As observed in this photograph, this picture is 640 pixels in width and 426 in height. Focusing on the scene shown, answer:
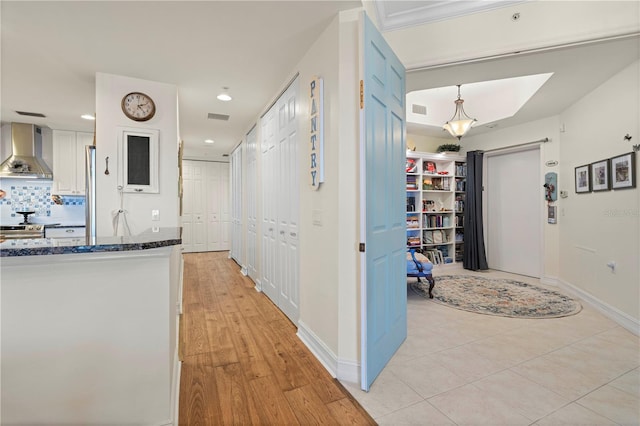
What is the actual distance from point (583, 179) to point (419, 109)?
2.52m

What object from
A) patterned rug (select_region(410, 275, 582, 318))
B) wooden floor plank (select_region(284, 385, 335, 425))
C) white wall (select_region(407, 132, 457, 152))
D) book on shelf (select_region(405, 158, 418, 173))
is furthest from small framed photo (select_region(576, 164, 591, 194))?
wooden floor plank (select_region(284, 385, 335, 425))

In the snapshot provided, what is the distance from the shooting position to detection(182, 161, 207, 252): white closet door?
755 centimetres

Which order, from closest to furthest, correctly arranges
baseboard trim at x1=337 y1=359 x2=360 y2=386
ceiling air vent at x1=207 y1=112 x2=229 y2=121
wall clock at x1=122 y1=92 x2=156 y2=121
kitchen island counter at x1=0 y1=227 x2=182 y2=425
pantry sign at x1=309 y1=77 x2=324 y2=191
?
kitchen island counter at x1=0 y1=227 x2=182 y2=425 → baseboard trim at x1=337 y1=359 x2=360 y2=386 → pantry sign at x1=309 y1=77 x2=324 y2=191 → wall clock at x1=122 y1=92 x2=156 y2=121 → ceiling air vent at x1=207 y1=112 x2=229 y2=121

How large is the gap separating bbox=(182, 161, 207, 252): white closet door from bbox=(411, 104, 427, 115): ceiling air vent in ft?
18.1

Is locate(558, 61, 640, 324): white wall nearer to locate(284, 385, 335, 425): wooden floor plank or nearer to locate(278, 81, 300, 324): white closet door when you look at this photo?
locate(284, 385, 335, 425): wooden floor plank

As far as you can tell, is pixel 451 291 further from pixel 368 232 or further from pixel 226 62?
pixel 226 62

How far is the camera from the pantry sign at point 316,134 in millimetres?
2223

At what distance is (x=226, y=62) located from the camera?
274 centimetres

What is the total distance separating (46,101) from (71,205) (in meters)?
2.18

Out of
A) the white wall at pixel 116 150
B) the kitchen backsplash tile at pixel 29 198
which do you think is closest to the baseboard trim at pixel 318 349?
the white wall at pixel 116 150

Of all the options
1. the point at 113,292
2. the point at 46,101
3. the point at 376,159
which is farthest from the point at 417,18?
the point at 46,101

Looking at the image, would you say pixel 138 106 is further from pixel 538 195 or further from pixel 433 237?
pixel 538 195

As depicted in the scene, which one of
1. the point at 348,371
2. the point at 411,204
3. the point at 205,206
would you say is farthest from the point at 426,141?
the point at 205,206

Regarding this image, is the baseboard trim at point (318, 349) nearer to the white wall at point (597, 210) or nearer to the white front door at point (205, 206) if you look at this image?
the white wall at point (597, 210)
